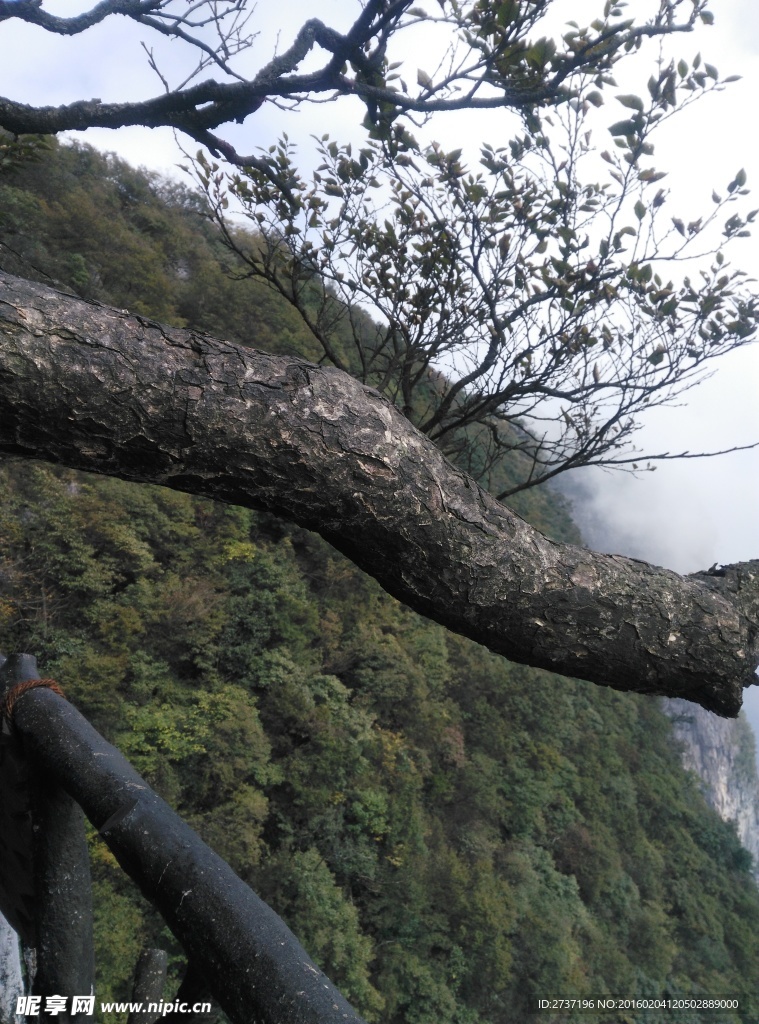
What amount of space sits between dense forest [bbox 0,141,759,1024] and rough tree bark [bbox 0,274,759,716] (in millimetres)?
3195

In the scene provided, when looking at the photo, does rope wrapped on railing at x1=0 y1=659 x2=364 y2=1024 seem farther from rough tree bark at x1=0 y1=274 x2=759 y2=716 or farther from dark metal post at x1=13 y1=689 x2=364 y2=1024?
rough tree bark at x1=0 y1=274 x2=759 y2=716

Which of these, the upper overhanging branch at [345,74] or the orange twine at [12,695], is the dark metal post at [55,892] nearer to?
the orange twine at [12,695]

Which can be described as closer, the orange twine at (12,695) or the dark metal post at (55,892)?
the dark metal post at (55,892)

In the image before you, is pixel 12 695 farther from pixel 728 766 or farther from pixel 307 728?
pixel 728 766

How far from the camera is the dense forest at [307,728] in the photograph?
7.22 m

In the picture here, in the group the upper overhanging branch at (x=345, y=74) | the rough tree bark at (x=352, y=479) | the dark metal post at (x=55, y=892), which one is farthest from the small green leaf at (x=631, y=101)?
the dark metal post at (x=55, y=892)

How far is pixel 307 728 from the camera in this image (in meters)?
9.02

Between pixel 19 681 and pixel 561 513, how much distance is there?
2465 centimetres

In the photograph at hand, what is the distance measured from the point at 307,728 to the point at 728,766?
46.6 m

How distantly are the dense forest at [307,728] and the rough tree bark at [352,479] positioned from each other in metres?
3.19

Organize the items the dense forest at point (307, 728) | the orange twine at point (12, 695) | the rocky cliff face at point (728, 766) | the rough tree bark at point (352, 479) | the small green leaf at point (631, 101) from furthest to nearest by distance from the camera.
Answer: the rocky cliff face at point (728, 766), the dense forest at point (307, 728), the small green leaf at point (631, 101), the orange twine at point (12, 695), the rough tree bark at point (352, 479)

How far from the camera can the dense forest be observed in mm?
7223

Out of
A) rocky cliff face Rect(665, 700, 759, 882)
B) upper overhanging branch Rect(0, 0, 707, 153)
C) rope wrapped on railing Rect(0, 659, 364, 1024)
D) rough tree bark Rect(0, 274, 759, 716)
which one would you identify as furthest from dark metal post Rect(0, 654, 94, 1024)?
rocky cliff face Rect(665, 700, 759, 882)

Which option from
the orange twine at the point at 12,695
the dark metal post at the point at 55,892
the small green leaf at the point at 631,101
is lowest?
the dark metal post at the point at 55,892
